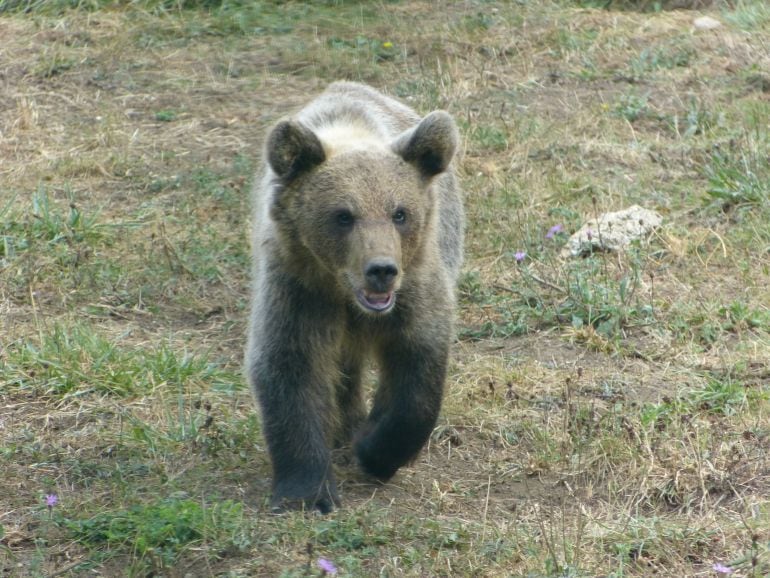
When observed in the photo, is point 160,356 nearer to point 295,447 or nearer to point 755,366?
point 295,447

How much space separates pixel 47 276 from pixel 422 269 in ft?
8.76

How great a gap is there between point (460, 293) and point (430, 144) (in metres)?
2.06

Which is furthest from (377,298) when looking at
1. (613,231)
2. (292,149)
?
(613,231)

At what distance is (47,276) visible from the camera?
274 inches

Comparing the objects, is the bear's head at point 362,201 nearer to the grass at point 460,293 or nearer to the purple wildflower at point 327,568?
the grass at point 460,293

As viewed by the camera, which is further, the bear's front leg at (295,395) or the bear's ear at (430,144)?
the bear's ear at (430,144)

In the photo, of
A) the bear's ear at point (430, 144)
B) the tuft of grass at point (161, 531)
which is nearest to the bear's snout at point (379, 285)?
the bear's ear at point (430, 144)

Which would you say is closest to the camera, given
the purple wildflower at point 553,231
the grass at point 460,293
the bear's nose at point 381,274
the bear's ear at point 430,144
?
the grass at point 460,293

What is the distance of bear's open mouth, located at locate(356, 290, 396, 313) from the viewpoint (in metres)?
4.71

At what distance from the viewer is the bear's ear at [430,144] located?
5012mm

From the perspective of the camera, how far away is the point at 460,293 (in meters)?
6.98

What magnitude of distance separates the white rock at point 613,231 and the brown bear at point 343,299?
80.5 inches

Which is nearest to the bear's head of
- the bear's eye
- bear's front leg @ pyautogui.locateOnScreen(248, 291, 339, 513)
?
the bear's eye

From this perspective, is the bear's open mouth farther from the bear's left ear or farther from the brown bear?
the bear's left ear
